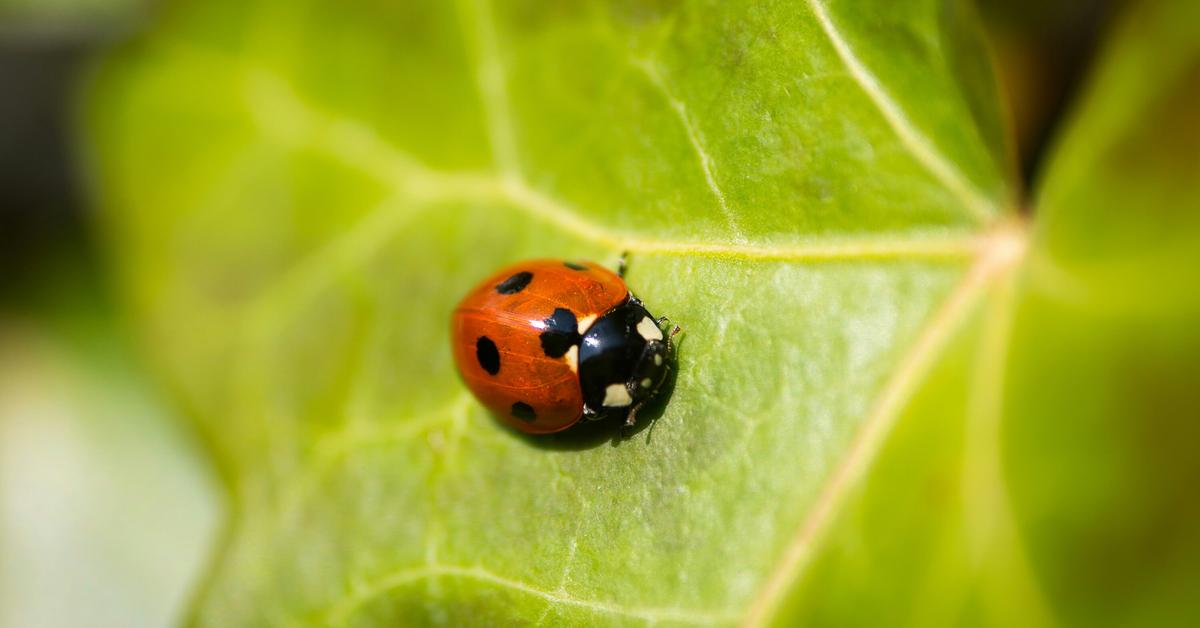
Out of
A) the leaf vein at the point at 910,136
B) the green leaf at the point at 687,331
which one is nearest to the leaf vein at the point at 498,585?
the green leaf at the point at 687,331

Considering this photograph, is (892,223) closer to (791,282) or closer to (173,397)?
(791,282)

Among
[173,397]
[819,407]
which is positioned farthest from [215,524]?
[819,407]

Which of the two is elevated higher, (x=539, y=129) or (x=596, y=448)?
(x=539, y=129)

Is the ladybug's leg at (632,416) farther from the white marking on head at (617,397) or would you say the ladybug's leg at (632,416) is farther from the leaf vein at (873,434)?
the leaf vein at (873,434)

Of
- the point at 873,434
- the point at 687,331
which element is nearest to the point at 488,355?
the point at 687,331

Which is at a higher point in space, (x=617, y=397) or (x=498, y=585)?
(x=617, y=397)

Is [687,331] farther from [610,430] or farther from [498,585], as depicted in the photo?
[498,585]

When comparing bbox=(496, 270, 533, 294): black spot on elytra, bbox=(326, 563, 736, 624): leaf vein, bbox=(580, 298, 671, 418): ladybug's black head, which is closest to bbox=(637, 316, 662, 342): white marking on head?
bbox=(580, 298, 671, 418): ladybug's black head
